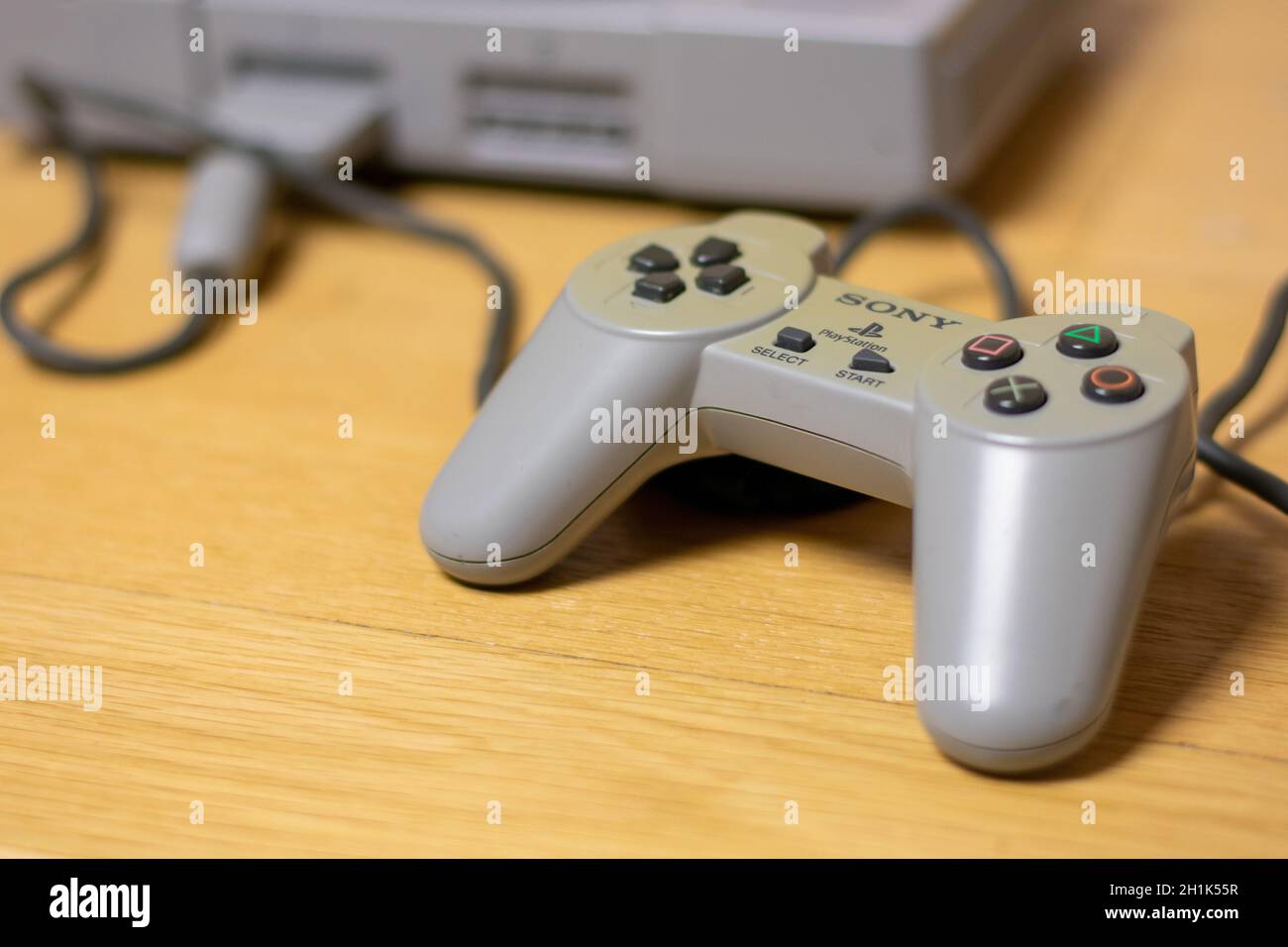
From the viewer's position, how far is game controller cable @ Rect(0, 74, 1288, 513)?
1.60ft

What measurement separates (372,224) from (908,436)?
0.40 m

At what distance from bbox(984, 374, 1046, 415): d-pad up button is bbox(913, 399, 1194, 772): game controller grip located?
12mm

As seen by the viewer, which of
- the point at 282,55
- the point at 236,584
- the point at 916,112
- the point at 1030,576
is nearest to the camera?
the point at 1030,576

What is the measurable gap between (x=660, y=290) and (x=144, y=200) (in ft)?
1.38

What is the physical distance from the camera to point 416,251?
2.23ft
